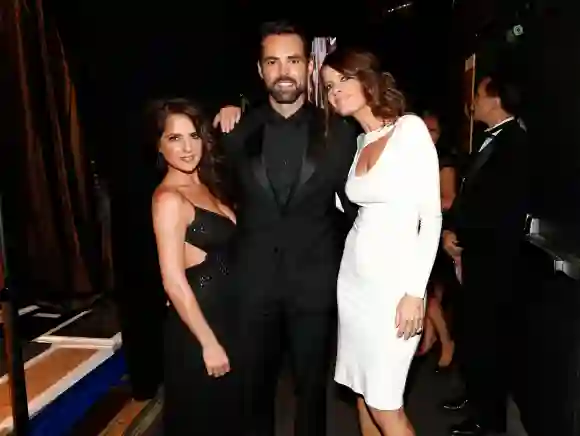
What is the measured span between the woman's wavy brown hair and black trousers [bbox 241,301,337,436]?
24.6 inches

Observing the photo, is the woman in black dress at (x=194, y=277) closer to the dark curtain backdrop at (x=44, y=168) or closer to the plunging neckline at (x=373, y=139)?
the plunging neckline at (x=373, y=139)

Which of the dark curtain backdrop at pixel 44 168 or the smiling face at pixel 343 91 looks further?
the dark curtain backdrop at pixel 44 168

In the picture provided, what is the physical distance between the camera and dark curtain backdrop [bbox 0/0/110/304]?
231 cm

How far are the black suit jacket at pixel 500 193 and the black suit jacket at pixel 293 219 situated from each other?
0.65 meters

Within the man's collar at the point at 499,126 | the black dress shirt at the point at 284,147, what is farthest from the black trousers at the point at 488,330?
the black dress shirt at the point at 284,147

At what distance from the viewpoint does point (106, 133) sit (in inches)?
93.7

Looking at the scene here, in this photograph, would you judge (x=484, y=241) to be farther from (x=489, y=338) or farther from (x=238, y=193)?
(x=238, y=193)

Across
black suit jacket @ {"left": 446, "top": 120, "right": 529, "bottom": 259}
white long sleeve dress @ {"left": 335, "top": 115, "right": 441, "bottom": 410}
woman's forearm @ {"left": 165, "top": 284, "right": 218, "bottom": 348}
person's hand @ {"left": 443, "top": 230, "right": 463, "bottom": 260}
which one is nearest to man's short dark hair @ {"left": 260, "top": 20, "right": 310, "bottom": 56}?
white long sleeve dress @ {"left": 335, "top": 115, "right": 441, "bottom": 410}

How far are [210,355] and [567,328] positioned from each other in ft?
3.86

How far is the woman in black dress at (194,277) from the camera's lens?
1722 mm

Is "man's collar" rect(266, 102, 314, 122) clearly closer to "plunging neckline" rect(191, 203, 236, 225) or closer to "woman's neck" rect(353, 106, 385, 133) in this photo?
"woman's neck" rect(353, 106, 385, 133)

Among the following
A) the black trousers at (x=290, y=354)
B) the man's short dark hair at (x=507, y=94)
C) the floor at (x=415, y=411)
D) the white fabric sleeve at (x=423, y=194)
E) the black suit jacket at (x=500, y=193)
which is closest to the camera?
the white fabric sleeve at (x=423, y=194)

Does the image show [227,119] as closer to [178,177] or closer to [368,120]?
[178,177]

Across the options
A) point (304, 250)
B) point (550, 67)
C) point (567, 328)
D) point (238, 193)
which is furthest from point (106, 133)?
point (567, 328)
